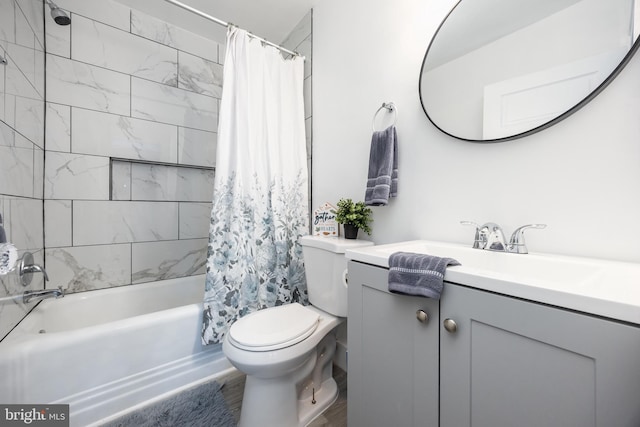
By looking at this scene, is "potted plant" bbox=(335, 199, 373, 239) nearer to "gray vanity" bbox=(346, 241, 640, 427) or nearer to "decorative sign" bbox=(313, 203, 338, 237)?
"decorative sign" bbox=(313, 203, 338, 237)

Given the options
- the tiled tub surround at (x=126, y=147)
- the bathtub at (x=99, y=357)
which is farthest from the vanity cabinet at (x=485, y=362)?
the tiled tub surround at (x=126, y=147)

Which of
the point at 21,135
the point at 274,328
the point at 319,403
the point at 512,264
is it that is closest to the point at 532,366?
the point at 512,264

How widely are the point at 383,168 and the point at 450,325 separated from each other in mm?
783

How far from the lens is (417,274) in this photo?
0.68m

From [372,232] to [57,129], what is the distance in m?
2.10

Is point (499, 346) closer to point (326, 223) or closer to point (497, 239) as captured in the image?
point (497, 239)

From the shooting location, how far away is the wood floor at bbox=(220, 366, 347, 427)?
47.5 inches

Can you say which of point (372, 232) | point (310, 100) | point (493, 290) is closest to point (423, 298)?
point (493, 290)

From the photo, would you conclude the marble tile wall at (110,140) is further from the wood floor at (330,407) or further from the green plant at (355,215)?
the wood floor at (330,407)

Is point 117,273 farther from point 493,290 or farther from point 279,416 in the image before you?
point 493,290

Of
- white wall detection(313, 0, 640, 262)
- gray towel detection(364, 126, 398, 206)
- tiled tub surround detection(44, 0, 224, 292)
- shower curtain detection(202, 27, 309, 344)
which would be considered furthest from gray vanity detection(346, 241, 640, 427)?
tiled tub surround detection(44, 0, 224, 292)

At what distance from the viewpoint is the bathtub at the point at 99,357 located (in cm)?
104

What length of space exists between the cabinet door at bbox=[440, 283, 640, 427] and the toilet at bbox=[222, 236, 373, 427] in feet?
2.01

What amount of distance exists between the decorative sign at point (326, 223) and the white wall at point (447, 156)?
0.17 meters
